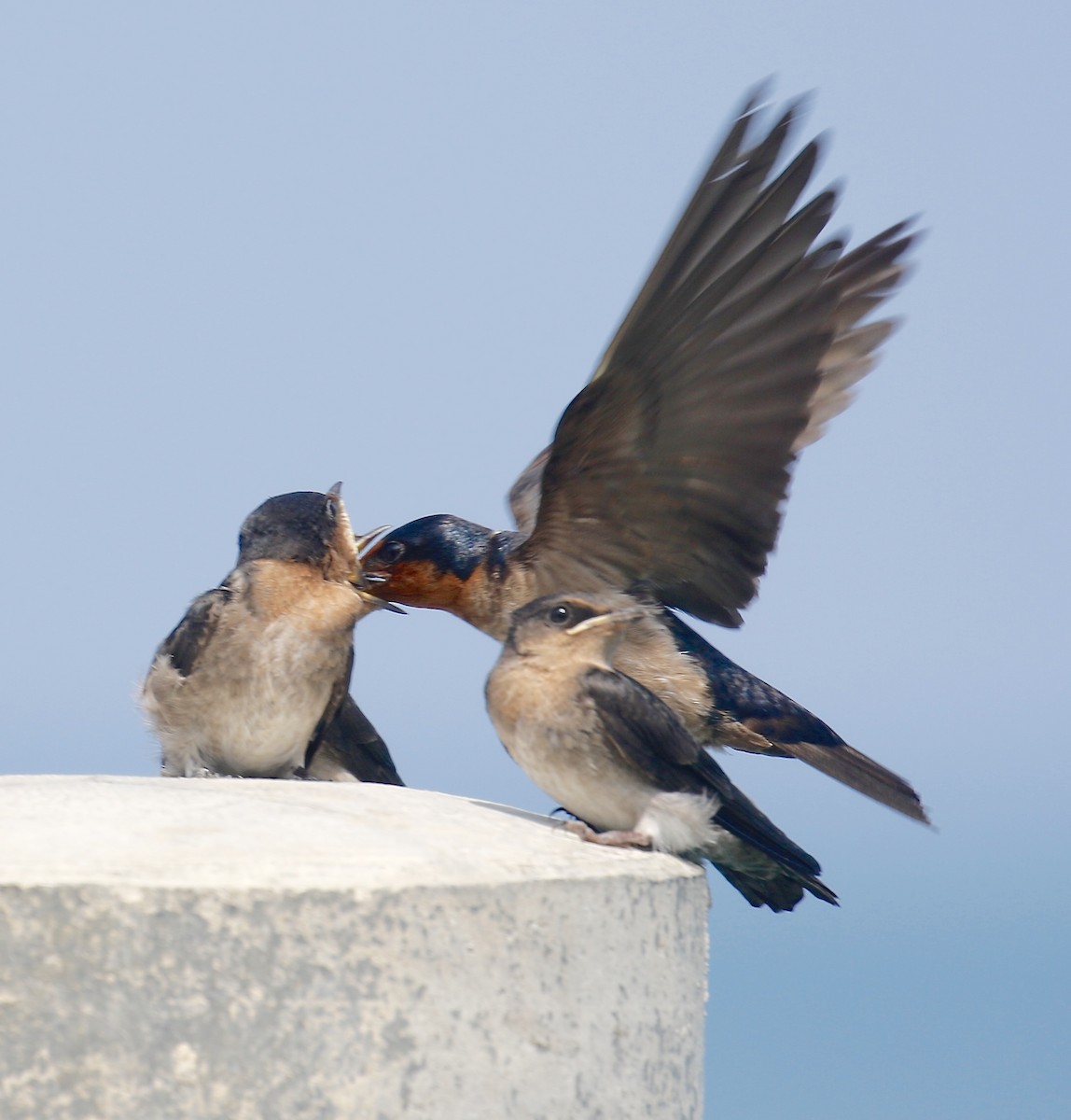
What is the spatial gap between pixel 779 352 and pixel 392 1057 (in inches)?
114

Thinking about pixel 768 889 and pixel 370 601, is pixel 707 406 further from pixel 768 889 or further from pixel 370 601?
pixel 768 889

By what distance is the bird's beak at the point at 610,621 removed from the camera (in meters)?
4.45

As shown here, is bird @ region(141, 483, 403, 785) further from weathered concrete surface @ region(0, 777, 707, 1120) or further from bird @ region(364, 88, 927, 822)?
weathered concrete surface @ region(0, 777, 707, 1120)

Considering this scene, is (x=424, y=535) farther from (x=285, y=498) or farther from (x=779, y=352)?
(x=779, y=352)

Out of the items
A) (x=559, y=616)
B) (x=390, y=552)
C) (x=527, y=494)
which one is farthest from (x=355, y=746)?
(x=527, y=494)

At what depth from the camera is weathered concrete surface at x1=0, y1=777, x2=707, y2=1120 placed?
308 cm

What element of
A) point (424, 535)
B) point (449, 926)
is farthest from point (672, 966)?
point (424, 535)

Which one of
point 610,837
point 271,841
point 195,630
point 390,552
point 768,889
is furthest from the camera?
point 390,552

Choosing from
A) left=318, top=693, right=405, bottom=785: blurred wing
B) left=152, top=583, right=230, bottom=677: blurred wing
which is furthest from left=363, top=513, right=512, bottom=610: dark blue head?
left=152, top=583, right=230, bottom=677: blurred wing

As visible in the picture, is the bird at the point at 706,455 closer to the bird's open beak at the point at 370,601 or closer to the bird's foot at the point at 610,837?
the bird's open beak at the point at 370,601

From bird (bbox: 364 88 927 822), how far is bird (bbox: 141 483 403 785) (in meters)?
0.73

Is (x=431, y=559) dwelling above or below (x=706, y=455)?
below

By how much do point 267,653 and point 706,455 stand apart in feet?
5.41

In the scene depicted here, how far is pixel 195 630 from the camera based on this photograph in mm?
4824
